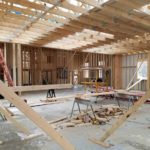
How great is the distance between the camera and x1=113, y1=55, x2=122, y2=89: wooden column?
1298cm

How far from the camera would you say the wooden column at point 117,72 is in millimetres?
12984

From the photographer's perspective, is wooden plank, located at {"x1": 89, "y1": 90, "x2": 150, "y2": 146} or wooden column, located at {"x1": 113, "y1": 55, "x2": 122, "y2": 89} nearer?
wooden plank, located at {"x1": 89, "y1": 90, "x2": 150, "y2": 146}

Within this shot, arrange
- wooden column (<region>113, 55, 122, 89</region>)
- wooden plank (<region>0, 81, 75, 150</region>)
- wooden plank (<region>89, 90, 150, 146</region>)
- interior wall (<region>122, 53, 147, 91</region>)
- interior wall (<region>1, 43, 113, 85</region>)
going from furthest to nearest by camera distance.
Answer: interior wall (<region>1, 43, 113, 85</region>), wooden column (<region>113, 55, 122, 89</region>), interior wall (<region>122, 53, 147, 91</region>), wooden plank (<region>89, 90, 150, 146</region>), wooden plank (<region>0, 81, 75, 150</region>)

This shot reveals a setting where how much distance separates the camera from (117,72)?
13.1 m

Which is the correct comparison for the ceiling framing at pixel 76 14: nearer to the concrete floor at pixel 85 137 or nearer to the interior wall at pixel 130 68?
the concrete floor at pixel 85 137

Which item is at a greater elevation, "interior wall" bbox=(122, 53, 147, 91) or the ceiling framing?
the ceiling framing

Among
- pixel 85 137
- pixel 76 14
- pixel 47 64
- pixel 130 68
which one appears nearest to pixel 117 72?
pixel 130 68

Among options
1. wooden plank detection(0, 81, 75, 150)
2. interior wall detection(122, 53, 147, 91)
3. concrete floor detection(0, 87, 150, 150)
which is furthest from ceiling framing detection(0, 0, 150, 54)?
interior wall detection(122, 53, 147, 91)

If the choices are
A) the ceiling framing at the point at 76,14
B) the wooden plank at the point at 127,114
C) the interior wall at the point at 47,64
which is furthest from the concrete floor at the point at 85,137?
the interior wall at the point at 47,64

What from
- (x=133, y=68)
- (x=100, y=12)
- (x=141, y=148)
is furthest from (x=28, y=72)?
(x=141, y=148)

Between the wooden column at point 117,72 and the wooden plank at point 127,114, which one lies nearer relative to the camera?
the wooden plank at point 127,114

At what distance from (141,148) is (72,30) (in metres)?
4.15

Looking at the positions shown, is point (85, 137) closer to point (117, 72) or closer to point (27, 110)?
point (27, 110)

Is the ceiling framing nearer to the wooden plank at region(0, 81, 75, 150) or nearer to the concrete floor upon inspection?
the wooden plank at region(0, 81, 75, 150)
